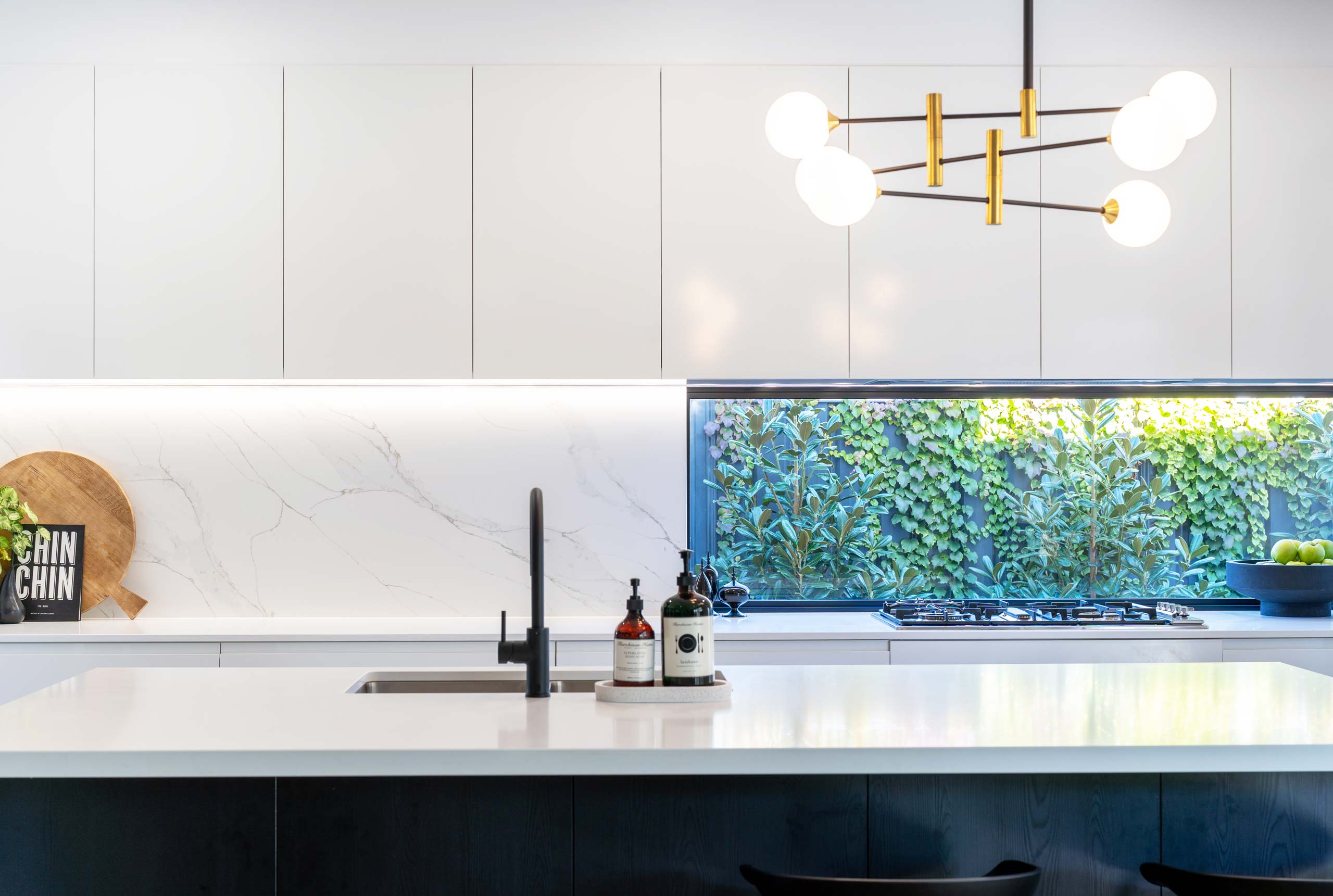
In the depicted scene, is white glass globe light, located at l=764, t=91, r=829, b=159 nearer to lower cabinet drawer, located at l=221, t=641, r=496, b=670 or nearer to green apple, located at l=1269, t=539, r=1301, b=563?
lower cabinet drawer, located at l=221, t=641, r=496, b=670

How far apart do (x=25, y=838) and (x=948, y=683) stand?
1.52m

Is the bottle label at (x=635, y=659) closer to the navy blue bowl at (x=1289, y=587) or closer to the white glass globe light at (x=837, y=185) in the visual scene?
the white glass globe light at (x=837, y=185)

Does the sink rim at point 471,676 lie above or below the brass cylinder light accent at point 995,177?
below

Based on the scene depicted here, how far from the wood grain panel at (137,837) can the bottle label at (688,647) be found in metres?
0.65

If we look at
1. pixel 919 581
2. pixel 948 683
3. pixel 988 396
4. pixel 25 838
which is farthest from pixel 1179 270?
pixel 25 838

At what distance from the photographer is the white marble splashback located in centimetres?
331

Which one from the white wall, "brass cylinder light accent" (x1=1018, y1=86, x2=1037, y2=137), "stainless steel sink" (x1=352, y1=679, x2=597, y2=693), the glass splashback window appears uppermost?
the white wall

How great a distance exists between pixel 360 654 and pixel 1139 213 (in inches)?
89.5

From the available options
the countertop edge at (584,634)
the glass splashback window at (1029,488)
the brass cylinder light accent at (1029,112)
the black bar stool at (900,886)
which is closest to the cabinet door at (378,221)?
the countertop edge at (584,634)

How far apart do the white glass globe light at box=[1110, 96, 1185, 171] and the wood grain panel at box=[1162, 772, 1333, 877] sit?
3.25 ft

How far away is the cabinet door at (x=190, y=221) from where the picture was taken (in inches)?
119

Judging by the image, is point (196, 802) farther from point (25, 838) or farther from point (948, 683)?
point (948, 683)

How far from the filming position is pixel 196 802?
1497mm

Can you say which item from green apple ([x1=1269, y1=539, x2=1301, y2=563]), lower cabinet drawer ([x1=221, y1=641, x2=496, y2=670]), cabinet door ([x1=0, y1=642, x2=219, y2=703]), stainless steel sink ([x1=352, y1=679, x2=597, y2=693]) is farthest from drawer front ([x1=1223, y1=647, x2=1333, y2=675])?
cabinet door ([x1=0, y1=642, x2=219, y2=703])
